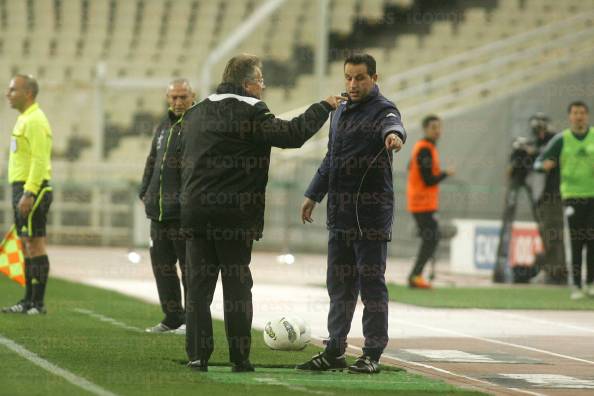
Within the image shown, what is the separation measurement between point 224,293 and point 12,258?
5.46m

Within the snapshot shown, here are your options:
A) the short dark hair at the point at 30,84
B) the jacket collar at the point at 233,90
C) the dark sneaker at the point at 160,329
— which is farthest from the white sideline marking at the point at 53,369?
the short dark hair at the point at 30,84

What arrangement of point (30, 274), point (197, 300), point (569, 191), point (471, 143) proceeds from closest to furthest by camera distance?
point (197, 300)
point (30, 274)
point (569, 191)
point (471, 143)

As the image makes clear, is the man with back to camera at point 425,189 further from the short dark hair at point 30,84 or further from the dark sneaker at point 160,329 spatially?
the dark sneaker at point 160,329

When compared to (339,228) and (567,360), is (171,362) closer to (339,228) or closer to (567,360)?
(339,228)

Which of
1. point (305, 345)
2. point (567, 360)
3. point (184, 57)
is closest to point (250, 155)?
point (305, 345)

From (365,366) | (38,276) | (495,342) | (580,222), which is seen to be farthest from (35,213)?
(580,222)

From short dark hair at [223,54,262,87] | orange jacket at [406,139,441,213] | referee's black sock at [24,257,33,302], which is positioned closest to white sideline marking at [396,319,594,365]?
referee's black sock at [24,257,33,302]

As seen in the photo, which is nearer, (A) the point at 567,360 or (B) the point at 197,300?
(B) the point at 197,300

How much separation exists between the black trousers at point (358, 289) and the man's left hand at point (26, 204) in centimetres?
397

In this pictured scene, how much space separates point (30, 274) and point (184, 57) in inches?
794

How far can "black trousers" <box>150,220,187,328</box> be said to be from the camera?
12.3 meters

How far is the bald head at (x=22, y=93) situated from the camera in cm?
1345

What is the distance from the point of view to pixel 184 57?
110 feet

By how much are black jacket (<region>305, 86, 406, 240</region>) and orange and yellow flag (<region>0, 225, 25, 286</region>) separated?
5251 millimetres
